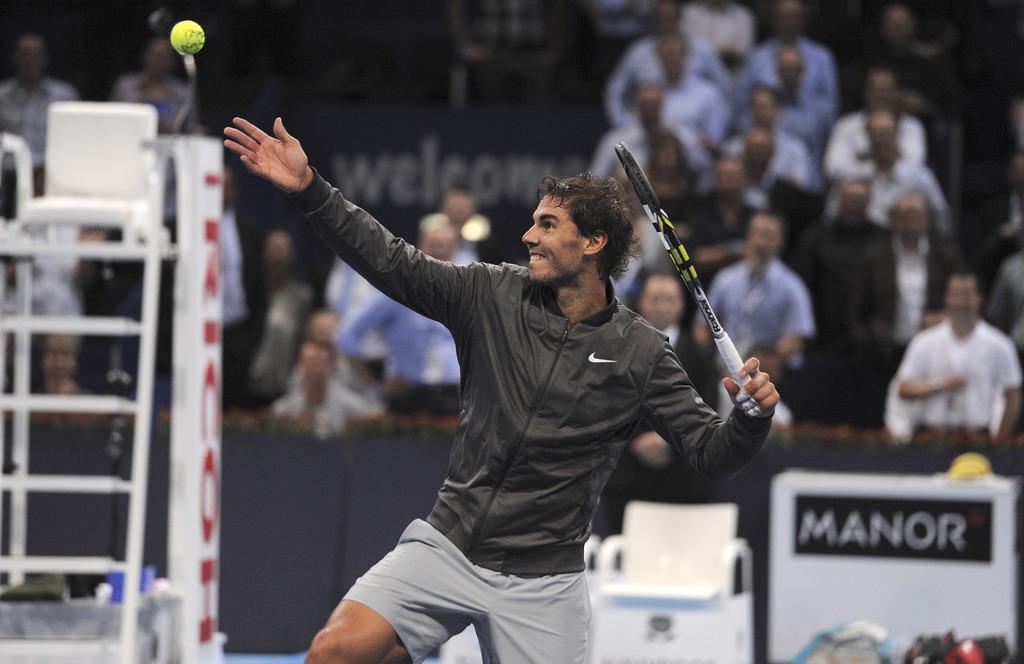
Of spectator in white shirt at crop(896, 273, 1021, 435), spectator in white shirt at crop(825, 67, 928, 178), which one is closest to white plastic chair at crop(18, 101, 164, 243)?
spectator in white shirt at crop(896, 273, 1021, 435)

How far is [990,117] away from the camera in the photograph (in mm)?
13867

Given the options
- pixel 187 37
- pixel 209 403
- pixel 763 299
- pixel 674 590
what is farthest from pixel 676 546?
pixel 187 37

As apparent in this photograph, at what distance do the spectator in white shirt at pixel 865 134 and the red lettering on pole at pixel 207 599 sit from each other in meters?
5.91

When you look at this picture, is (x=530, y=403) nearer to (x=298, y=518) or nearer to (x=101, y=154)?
(x=101, y=154)

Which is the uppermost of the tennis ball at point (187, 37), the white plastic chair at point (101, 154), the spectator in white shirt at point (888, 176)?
the spectator in white shirt at point (888, 176)

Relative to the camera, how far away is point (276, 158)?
4934mm

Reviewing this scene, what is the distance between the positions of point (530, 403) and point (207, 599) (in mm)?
3196

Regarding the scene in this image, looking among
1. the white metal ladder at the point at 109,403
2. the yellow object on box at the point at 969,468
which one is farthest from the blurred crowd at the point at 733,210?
the white metal ladder at the point at 109,403

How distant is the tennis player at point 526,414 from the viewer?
4.99 metres

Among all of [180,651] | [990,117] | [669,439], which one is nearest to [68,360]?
[180,651]

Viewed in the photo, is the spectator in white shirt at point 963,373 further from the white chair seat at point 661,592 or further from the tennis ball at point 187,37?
the tennis ball at point 187,37

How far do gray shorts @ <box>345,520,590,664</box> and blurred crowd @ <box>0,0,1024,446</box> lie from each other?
4.15 metres

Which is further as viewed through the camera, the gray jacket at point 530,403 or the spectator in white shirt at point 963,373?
the spectator in white shirt at point 963,373

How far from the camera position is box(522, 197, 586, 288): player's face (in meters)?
5.15
